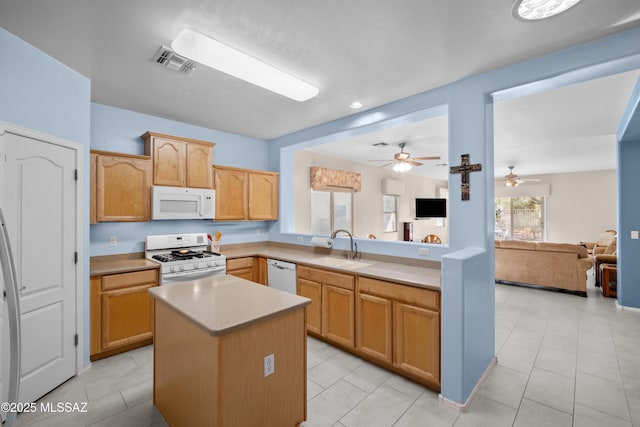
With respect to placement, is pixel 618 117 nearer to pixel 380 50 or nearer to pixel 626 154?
pixel 626 154

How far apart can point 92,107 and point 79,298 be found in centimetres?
202

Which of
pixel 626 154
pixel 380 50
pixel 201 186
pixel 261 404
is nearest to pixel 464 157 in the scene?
pixel 380 50

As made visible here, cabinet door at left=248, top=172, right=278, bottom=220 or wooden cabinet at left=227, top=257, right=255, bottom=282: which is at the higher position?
cabinet door at left=248, top=172, right=278, bottom=220

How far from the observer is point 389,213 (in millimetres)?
7820

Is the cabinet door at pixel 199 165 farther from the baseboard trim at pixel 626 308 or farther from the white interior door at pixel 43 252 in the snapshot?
the baseboard trim at pixel 626 308

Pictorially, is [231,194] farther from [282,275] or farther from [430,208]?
[430,208]

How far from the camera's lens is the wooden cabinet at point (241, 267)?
3715mm

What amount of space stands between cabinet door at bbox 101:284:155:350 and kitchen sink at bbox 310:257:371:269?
1787mm

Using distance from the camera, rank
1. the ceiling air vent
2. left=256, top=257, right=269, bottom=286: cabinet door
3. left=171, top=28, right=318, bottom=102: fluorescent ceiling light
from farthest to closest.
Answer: left=256, top=257, right=269, bottom=286: cabinet door, the ceiling air vent, left=171, top=28, right=318, bottom=102: fluorescent ceiling light

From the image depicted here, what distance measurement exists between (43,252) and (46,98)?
1183 millimetres

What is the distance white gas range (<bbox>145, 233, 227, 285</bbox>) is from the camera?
10.3 ft

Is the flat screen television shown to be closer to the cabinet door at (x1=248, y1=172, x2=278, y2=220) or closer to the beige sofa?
the beige sofa

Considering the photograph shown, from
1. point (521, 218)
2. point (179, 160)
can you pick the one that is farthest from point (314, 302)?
point (521, 218)

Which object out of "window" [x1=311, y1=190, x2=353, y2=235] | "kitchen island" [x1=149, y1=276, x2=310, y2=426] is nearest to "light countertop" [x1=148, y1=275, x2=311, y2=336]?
"kitchen island" [x1=149, y1=276, x2=310, y2=426]
